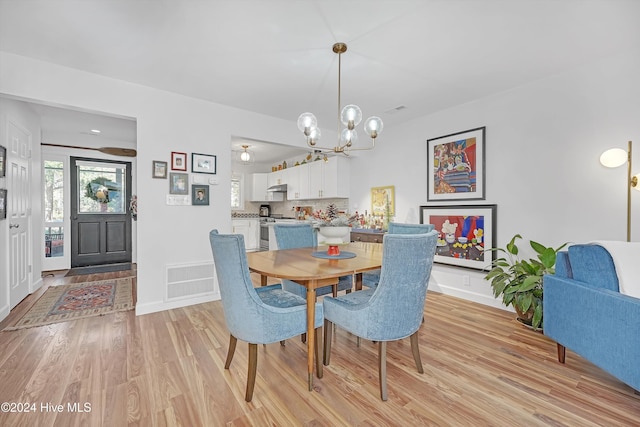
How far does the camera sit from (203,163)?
345 cm

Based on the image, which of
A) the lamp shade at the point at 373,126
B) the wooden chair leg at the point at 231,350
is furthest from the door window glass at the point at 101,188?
the lamp shade at the point at 373,126

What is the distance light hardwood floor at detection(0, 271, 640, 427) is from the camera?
1.52 metres

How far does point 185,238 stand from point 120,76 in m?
1.80

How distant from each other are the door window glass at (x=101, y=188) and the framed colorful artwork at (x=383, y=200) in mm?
4991

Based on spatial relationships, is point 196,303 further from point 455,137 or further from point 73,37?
point 455,137

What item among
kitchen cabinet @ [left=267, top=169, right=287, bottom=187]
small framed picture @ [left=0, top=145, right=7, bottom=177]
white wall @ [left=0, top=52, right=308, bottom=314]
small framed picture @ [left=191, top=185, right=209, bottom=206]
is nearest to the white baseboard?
white wall @ [left=0, top=52, right=308, bottom=314]

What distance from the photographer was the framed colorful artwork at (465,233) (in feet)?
10.9

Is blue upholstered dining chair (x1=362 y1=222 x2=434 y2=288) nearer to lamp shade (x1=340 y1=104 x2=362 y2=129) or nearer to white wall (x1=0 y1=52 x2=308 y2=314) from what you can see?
lamp shade (x1=340 y1=104 x2=362 y2=129)

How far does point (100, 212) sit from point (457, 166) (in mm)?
6355

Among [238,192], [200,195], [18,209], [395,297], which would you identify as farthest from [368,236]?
[238,192]

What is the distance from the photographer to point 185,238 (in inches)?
131

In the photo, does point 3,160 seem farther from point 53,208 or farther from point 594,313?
point 594,313

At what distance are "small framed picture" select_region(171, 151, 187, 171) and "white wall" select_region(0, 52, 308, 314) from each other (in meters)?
0.06

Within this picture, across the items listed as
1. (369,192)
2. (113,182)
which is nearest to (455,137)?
(369,192)
